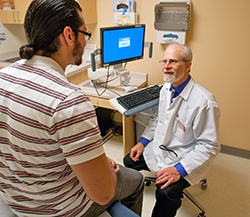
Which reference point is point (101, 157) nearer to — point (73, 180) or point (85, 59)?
point (73, 180)

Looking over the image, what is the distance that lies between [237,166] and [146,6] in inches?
Answer: 71.2

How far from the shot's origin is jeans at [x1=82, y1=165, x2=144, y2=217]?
1.01 meters

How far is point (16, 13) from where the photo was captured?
2.54 meters

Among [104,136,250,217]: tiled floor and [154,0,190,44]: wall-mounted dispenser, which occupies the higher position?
[154,0,190,44]: wall-mounted dispenser

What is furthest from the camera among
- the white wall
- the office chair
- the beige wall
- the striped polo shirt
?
the white wall

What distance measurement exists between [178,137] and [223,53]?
1.05 metres

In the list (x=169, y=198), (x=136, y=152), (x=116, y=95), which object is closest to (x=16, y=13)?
(x=116, y=95)

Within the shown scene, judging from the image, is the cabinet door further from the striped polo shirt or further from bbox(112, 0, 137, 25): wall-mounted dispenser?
the striped polo shirt

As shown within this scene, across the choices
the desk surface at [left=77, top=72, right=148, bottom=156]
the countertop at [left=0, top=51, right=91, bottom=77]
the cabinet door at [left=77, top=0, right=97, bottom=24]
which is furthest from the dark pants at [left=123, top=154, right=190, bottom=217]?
the cabinet door at [left=77, top=0, right=97, bottom=24]

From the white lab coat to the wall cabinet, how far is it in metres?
1.89

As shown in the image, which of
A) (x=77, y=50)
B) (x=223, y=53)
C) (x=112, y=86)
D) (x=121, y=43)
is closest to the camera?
(x=77, y=50)

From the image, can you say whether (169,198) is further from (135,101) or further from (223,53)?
(223,53)

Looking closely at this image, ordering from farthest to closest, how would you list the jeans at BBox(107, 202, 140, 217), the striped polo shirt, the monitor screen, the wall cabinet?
the wall cabinet < the monitor screen < the jeans at BBox(107, 202, 140, 217) < the striped polo shirt

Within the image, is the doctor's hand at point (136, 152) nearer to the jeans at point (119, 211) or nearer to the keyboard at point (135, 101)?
the keyboard at point (135, 101)
